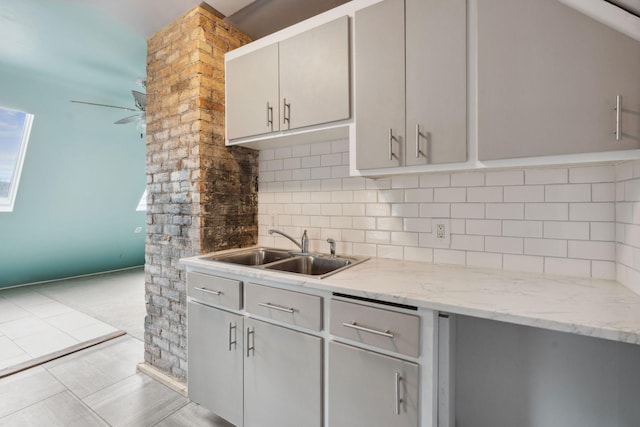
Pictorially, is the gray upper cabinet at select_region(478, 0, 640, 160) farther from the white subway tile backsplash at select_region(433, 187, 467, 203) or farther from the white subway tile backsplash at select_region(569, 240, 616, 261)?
the white subway tile backsplash at select_region(569, 240, 616, 261)

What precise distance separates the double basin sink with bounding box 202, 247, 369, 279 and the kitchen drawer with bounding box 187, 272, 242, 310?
15 centimetres

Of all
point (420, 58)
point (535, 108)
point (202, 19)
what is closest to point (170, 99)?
point (202, 19)

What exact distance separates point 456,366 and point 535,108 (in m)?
1.29

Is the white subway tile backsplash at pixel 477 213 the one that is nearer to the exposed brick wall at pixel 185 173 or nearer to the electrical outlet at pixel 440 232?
the electrical outlet at pixel 440 232

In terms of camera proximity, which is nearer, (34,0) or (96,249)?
(34,0)

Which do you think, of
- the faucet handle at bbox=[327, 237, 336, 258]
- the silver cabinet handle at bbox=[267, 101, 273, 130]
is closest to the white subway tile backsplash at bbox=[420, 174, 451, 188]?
the faucet handle at bbox=[327, 237, 336, 258]

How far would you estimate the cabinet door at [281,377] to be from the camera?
1.44 metres

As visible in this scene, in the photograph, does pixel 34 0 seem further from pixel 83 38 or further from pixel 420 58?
pixel 420 58

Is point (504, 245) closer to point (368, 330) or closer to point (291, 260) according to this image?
point (368, 330)

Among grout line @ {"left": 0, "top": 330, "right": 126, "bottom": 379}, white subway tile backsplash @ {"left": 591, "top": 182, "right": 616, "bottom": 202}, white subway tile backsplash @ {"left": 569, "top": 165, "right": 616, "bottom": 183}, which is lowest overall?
grout line @ {"left": 0, "top": 330, "right": 126, "bottom": 379}

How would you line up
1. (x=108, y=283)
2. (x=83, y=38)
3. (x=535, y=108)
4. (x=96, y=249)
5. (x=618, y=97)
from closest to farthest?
(x=618, y=97), (x=535, y=108), (x=83, y=38), (x=108, y=283), (x=96, y=249)

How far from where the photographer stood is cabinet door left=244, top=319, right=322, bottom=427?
56.7 inches

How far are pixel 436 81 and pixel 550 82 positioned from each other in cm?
45

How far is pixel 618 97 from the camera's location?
1.12 m
